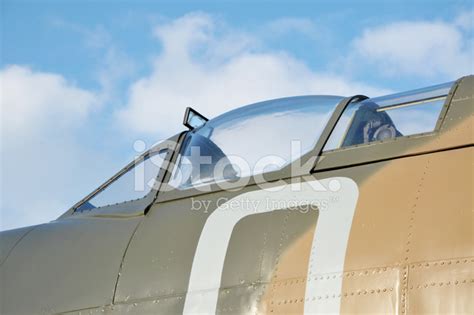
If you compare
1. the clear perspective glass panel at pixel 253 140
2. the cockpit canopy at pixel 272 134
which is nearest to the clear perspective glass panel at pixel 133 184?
the cockpit canopy at pixel 272 134

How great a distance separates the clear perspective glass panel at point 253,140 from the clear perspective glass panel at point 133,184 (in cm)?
28

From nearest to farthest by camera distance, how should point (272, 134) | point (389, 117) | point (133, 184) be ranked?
1. point (389, 117)
2. point (272, 134)
3. point (133, 184)

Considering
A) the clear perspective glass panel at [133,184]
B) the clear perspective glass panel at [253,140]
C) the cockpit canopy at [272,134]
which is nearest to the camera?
the cockpit canopy at [272,134]

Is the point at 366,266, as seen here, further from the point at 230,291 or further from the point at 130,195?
the point at 130,195

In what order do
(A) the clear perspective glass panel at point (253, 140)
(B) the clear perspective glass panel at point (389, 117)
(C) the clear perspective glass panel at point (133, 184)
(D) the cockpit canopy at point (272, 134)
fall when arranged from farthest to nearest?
(C) the clear perspective glass panel at point (133, 184) < (A) the clear perspective glass panel at point (253, 140) < (D) the cockpit canopy at point (272, 134) < (B) the clear perspective glass panel at point (389, 117)

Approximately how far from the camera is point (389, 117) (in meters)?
5.98

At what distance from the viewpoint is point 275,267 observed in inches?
207

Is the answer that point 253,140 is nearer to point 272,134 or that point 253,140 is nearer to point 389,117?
point 272,134

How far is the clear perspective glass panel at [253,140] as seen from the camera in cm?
607

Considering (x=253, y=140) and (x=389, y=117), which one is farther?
(x=253, y=140)

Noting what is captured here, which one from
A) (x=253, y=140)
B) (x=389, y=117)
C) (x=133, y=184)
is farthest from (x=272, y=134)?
(x=133, y=184)

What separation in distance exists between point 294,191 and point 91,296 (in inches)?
68.4

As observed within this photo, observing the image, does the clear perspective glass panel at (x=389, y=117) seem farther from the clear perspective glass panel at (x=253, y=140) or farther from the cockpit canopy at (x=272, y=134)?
the clear perspective glass panel at (x=253, y=140)

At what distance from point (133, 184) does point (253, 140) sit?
127 centimetres
